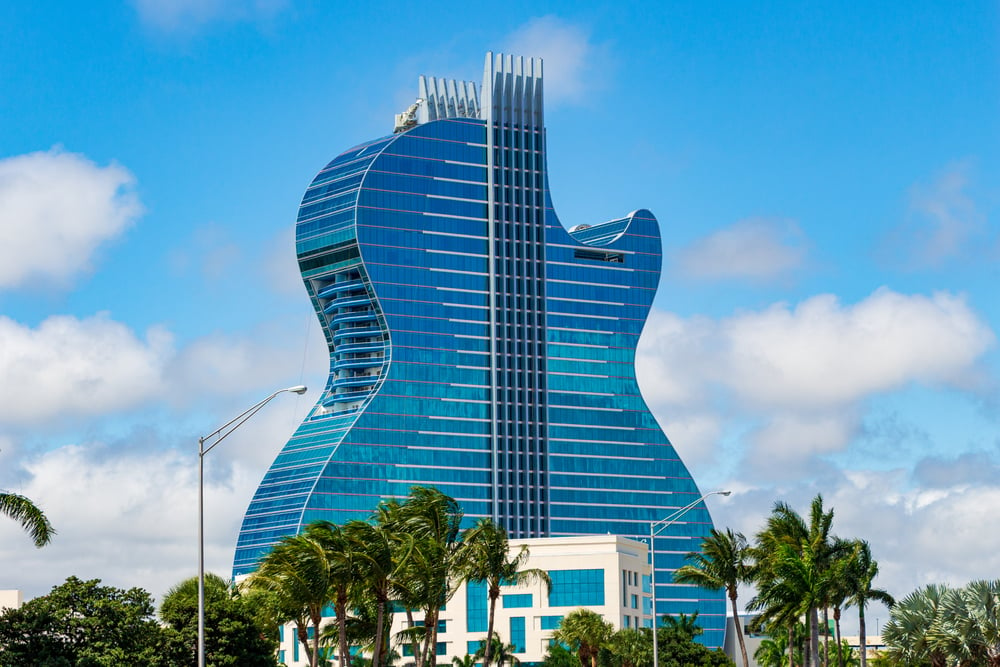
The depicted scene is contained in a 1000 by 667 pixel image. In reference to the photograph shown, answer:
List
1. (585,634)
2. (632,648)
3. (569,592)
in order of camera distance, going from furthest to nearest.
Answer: (569,592), (585,634), (632,648)

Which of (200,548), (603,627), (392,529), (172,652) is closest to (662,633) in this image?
(603,627)

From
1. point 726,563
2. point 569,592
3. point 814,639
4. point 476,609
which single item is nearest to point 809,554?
point 814,639

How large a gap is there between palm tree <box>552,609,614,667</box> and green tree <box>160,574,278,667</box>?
39.7m

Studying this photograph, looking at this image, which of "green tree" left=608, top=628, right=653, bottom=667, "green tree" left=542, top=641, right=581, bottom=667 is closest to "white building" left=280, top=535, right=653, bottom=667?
"green tree" left=542, top=641, right=581, bottom=667

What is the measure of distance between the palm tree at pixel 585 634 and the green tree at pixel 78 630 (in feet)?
159

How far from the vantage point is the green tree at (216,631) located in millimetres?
77312

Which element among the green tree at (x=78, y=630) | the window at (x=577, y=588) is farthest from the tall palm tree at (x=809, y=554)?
the window at (x=577, y=588)

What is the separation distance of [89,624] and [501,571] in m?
25.8

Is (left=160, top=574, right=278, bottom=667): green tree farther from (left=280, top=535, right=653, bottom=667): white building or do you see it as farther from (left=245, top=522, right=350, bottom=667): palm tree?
(left=280, top=535, right=653, bottom=667): white building

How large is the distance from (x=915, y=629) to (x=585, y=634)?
42.9 m

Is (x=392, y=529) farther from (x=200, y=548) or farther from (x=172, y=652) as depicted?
(x=200, y=548)

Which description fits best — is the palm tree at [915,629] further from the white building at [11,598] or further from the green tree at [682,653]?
the white building at [11,598]

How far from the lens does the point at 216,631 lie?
260ft

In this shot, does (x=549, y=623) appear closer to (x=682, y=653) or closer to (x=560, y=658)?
(x=560, y=658)
